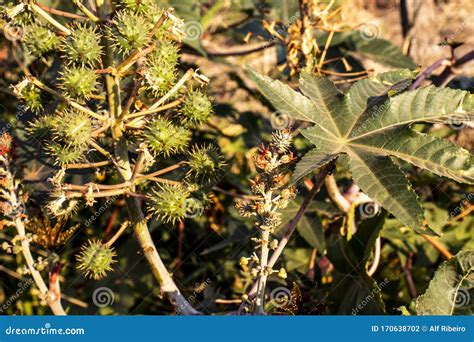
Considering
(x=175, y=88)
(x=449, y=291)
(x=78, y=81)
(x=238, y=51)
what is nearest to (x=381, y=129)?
(x=449, y=291)

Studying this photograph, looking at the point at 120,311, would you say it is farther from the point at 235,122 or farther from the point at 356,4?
the point at 356,4

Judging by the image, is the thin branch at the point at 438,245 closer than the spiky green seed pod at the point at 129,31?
No

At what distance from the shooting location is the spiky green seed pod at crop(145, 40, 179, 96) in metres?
1.68

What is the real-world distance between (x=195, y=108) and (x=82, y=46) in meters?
0.33

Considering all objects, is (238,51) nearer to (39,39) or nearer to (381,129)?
(381,129)

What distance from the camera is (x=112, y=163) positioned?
72.7 inches

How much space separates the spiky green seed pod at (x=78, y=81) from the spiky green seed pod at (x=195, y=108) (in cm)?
25

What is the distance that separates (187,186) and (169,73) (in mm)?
301

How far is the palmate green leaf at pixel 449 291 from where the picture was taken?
1891 millimetres

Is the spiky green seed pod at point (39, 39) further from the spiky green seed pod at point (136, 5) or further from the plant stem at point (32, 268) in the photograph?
the plant stem at point (32, 268)

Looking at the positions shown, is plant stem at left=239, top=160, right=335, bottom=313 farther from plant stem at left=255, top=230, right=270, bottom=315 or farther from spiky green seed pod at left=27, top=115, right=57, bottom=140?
spiky green seed pod at left=27, top=115, right=57, bottom=140

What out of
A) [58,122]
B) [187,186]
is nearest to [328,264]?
[187,186]

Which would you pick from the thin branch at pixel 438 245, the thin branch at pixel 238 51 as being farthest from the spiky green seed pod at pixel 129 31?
the thin branch at pixel 438 245

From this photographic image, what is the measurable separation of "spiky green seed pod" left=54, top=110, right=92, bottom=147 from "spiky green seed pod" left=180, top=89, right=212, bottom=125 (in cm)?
26
